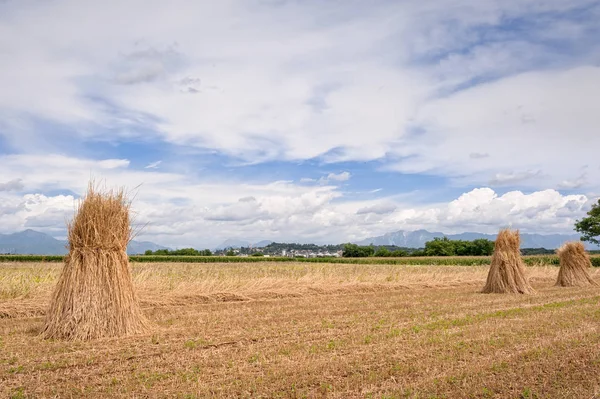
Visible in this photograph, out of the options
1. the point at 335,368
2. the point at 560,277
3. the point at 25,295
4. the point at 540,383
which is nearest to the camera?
the point at 540,383

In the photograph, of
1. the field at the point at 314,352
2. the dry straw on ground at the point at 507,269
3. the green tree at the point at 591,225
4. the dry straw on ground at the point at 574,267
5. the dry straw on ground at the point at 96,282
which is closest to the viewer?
the field at the point at 314,352

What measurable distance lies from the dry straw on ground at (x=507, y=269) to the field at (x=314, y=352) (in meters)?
3.86

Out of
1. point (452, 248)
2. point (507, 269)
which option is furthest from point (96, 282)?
point (452, 248)

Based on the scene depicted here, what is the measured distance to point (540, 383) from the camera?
7.23 meters

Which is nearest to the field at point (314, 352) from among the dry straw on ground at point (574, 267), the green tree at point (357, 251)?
the dry straw on ground at point (574, 267)

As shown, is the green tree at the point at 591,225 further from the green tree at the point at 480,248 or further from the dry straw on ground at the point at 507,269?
the dry straw on ground at the point at 507,269

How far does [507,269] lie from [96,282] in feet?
49.9

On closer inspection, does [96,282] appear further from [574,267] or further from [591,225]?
[591,225]

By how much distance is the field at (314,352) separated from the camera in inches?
272

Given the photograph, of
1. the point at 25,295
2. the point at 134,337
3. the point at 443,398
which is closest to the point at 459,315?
the point at 443,398

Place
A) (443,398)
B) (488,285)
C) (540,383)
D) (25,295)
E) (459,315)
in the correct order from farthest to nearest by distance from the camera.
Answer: (488,285)
(25,295)
(459,315)
(540,383)
(443,398)

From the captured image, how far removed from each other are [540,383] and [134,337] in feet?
23.9

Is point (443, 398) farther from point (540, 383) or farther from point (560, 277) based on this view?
point (560, 277)

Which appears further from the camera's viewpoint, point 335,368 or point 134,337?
point 134,337
